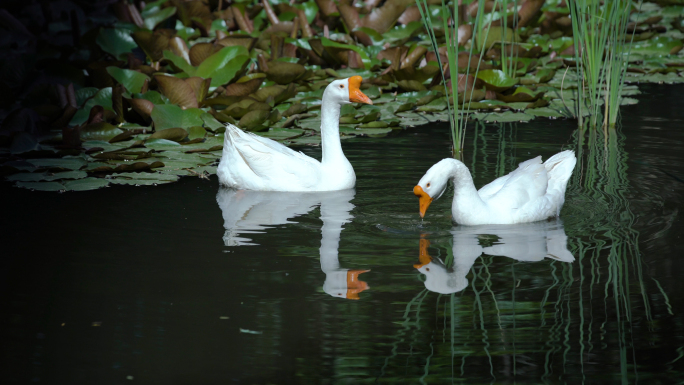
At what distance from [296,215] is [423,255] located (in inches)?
50.3

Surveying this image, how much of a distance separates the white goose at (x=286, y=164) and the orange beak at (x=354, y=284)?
1.94 meters

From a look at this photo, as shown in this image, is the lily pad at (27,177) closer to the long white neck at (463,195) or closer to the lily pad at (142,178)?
the lily pad at (142,178)

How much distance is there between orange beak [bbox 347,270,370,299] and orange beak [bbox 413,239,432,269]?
0.32m

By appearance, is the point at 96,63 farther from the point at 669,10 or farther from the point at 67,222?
the point at 669,10

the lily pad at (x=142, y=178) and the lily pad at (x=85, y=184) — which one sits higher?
the lily pad at (x=142, y=178)

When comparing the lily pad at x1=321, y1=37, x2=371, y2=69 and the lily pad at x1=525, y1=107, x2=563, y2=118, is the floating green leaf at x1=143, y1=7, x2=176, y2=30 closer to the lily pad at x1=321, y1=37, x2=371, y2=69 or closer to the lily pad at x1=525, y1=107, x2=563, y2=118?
the lily pad at x1=321, y1=37, x2=371, y2=69

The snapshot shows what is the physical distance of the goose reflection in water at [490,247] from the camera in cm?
422

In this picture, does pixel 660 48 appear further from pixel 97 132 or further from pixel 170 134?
pixel 97 132

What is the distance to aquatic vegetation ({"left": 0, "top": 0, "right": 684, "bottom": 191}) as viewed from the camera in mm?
7047

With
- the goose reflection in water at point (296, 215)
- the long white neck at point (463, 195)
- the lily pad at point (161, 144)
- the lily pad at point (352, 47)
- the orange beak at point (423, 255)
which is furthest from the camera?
the lily pad at point (352, 47)

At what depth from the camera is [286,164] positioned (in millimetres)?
6184

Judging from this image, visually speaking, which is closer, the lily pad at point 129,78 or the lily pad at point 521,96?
the lily pad at point 129,78

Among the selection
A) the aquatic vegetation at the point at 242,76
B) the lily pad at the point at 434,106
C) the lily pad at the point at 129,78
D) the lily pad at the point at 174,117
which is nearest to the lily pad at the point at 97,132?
the aquatic vegetation at the point at 242,76

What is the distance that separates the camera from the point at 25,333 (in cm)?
361
